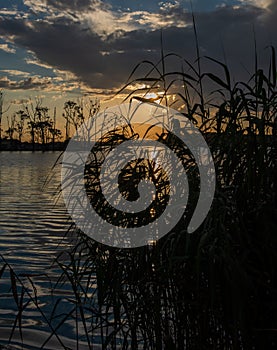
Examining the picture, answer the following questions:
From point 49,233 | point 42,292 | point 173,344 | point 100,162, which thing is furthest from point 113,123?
point 49,233

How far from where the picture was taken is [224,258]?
10.4ft

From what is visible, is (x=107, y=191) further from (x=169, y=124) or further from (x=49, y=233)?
(x=49, y=233)

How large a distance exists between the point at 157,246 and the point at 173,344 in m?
0.69

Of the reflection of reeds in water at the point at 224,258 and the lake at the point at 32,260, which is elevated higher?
the reflection of reeds in water at the point at 224,258

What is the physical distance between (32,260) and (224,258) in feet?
20.7

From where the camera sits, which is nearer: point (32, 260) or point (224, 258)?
point (224, 258)

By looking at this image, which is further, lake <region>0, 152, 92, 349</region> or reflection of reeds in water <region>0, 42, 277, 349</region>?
lake <region>0, 152, 92, 349</region>

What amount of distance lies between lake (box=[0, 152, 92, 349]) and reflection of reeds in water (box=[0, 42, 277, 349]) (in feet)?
2.46

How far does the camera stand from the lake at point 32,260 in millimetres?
5566

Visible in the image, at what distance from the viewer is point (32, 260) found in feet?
29.4

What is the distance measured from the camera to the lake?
18.3 ft

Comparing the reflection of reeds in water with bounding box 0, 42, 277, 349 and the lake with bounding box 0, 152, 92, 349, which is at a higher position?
the reflection of reeds in water with bounding box 0, 42, 277, 349

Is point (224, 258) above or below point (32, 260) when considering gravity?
above

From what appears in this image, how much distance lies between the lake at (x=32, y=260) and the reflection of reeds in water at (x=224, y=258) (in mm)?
751
